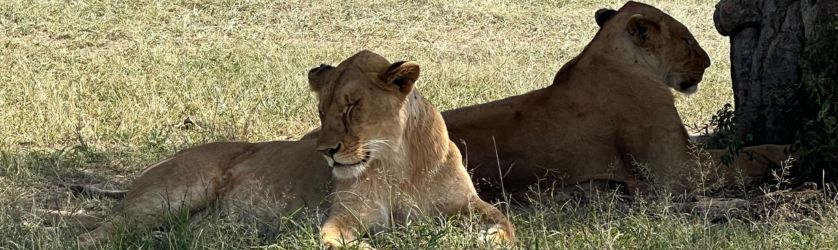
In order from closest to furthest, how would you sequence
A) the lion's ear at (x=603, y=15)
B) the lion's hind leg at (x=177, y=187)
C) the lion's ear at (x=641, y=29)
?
1. the lion's hind leg at (x=177, y=187)
2. the lion's ear at (x=641, y=29)
3. the lion's ear at (x=603, y=15)

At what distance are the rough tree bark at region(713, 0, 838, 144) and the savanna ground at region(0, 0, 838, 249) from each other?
113cm

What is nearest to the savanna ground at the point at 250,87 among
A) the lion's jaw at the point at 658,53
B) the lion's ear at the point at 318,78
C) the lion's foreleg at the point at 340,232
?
the lion's foreleg at the point at 340,232

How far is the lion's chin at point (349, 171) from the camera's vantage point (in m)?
4.62

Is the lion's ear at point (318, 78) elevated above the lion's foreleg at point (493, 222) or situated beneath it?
elevated above

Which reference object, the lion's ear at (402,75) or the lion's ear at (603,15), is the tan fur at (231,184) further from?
the lion's ear at (603,15)

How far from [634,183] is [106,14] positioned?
8146 millimetres

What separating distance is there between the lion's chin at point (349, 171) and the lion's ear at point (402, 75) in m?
0.29

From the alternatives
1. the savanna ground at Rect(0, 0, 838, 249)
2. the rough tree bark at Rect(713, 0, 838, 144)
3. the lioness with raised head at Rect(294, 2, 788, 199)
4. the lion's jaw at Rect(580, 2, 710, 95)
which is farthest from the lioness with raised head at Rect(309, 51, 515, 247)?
the rough tree bark at Rect(713, 0, 838, 144)

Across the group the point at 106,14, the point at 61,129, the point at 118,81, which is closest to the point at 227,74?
the point at 118,81

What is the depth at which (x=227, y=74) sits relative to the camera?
9.80 meters

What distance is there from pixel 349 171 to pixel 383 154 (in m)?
0.13

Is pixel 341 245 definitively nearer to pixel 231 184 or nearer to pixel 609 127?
pixel 231 184

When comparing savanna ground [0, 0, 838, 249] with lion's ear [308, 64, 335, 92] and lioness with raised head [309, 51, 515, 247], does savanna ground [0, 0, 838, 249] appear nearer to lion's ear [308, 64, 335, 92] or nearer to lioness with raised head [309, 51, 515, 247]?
lioness with raised head [309, 51, 515, 247]

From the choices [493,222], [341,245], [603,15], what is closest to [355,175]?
[341,245]
